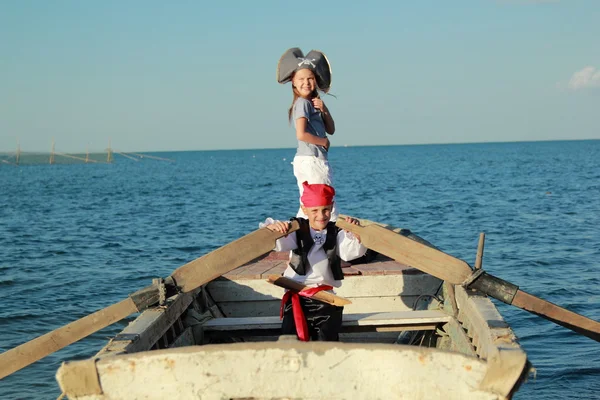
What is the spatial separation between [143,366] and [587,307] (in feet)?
30.8

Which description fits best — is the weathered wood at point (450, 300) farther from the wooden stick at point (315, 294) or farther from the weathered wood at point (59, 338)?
the weathered wood at point (59, 338)

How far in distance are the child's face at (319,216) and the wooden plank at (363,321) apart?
1.09 meters

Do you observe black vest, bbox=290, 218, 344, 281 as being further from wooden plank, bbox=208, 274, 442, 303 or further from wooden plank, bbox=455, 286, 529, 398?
wooden plank, bbox=208, 274, 442, 303

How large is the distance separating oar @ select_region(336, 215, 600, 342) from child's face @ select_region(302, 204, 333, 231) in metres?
0.10

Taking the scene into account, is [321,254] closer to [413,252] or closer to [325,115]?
[413,252]

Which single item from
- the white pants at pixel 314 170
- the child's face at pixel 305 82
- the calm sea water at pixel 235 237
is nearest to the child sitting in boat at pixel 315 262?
the white pants at pixel 314 170

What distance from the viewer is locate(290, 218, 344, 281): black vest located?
499 cm

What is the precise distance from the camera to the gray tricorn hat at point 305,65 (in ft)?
18.6

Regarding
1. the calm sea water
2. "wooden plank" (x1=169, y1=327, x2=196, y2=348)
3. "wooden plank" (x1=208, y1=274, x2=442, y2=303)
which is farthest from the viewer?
the calm sea water

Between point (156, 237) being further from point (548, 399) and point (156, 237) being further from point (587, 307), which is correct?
point (548, 399)

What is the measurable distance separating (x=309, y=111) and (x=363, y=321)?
68.1 inches

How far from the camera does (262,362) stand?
144 inches

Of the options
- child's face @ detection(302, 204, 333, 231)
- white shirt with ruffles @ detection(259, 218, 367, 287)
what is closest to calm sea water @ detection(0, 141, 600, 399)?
white shirt with ruffles @ detection(259, 218, 367, 287)

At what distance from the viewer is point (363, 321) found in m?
5.73
